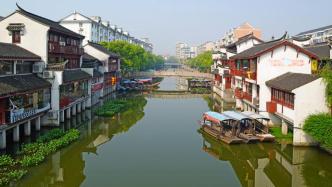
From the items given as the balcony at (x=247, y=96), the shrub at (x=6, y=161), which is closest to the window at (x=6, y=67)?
the shrub at (x=6, y=161)

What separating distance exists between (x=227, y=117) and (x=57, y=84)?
16.6m

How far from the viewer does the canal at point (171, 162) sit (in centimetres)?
2142

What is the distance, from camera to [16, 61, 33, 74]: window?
31.1 meters

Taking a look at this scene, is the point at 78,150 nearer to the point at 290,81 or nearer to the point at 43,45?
the point at 43,45

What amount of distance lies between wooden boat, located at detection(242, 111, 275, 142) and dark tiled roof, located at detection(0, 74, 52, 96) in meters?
18.7

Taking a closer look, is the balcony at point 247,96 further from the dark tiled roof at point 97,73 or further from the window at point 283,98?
the dark tiled roof at point 97,73

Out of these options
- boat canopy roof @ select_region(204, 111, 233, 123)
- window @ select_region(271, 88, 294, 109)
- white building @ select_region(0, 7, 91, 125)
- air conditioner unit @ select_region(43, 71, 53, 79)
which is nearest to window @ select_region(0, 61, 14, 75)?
white building @ select_region(0, 7, 91, 125)

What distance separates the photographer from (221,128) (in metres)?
32.0

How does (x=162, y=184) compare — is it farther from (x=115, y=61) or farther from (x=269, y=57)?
(x=115, y=61)

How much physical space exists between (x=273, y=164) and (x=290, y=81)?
9262 millimetres

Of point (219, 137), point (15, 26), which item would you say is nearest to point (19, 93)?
point (15, 26)

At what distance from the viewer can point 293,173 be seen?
2306 centimetres

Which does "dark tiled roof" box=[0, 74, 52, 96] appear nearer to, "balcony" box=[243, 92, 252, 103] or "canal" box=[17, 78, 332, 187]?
"canal" box=[17, 78, 332, 187]

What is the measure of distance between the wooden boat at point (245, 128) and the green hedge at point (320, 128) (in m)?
4.39
